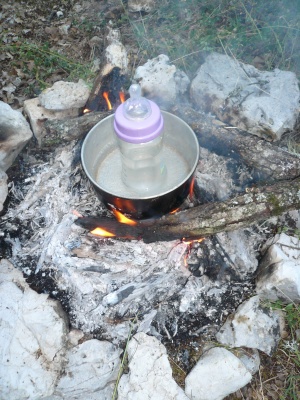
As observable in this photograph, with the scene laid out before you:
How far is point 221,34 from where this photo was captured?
387cm

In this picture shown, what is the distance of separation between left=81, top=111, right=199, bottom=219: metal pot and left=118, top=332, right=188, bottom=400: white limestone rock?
757mm

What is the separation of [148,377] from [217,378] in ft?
1.24

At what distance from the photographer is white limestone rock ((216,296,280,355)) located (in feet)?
7.79

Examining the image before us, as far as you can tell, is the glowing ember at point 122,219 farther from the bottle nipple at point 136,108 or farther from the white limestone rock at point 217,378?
the white limestone rock at point 217,378

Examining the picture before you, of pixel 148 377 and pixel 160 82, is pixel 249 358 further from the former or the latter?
pixel 160 82

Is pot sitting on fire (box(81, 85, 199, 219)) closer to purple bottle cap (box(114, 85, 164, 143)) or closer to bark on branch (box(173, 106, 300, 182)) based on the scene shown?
purple bottle cap (box(114, 85, 164, 143))

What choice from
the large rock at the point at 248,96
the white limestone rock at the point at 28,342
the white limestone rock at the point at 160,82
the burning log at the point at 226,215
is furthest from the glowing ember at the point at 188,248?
the white limestone rock at the point at 160,82

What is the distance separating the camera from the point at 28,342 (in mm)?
2264

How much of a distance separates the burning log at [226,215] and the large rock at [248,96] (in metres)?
0.73

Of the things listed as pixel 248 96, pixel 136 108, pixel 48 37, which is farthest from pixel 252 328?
pixel 48 37

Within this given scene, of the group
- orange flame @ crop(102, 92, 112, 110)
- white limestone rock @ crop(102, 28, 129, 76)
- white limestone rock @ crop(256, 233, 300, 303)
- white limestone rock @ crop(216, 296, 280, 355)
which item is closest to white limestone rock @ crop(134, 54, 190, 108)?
white limestone rock @ crop(102, 28, 129, 76)

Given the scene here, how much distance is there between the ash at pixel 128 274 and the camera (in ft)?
7.94

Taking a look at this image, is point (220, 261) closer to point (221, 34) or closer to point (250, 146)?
point (250, 146)

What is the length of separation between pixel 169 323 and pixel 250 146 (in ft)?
4.06
